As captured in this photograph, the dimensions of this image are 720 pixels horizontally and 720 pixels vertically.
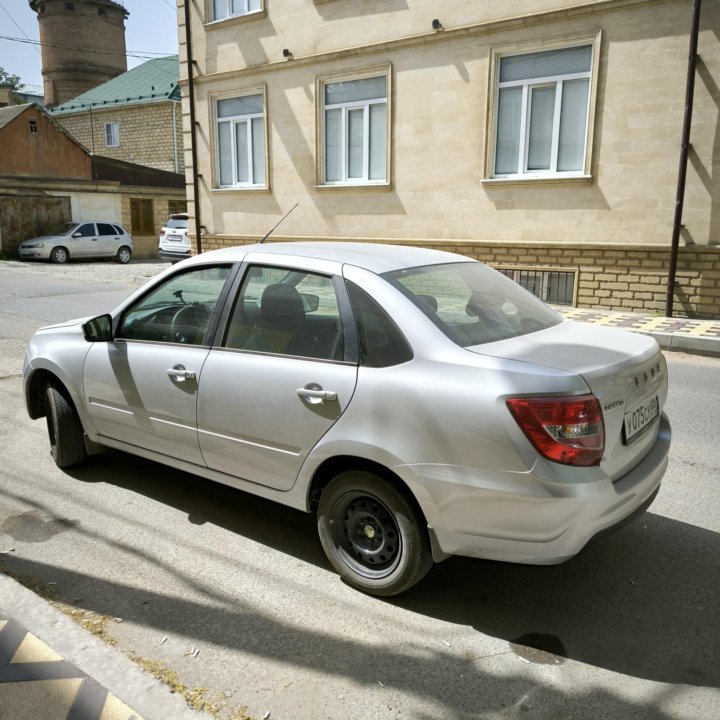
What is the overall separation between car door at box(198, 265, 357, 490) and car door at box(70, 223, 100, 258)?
24.7 metres

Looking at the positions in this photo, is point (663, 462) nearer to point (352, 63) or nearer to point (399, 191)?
point (399, 191)

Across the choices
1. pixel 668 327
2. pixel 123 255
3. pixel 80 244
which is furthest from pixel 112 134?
pixel 668 327

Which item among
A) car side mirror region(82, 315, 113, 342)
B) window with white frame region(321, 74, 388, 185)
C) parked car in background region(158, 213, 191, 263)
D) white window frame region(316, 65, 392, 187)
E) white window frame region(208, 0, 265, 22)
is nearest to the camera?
car side mirror region(82, 315, 113, 342)

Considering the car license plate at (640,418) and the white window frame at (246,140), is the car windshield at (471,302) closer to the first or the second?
the car license plate at (640,418)

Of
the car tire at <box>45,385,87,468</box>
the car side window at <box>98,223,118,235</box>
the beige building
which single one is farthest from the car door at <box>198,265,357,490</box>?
the car side window at <box>98,223,118,235</box>

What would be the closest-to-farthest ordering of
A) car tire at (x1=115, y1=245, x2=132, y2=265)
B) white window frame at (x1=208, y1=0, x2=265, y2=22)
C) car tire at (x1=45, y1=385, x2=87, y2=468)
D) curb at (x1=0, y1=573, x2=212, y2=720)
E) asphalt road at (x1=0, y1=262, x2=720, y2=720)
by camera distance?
curb at (x1=0, y1=573, x2=212, y2=720), asphalt road at (x1=0, y1=262, x2=720, y2=720), car tire at (x1=45, y1=385, x2=87, y2=468), white window frame at (x1=208, y1=0, x2=265, y2=22), car tire at (x1=115, y1=245, x2=132, y2=265)

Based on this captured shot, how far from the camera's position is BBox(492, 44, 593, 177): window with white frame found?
39.7ft

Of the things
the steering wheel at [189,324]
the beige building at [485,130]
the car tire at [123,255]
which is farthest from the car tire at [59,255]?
the steering wheel at [189,324]

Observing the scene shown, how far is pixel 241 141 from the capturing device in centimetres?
1695

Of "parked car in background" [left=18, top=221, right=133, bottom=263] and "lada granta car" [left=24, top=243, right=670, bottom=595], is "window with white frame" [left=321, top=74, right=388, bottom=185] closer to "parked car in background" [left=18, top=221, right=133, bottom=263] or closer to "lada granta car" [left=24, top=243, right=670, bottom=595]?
"lada granta car" [left=24, top=243, right=670, bottom=595]

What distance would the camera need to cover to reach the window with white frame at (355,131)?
14547mm

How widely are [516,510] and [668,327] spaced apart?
864 centimetres

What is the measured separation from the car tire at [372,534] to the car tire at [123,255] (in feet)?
84.6

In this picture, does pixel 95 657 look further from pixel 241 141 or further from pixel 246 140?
pixel 241 141
